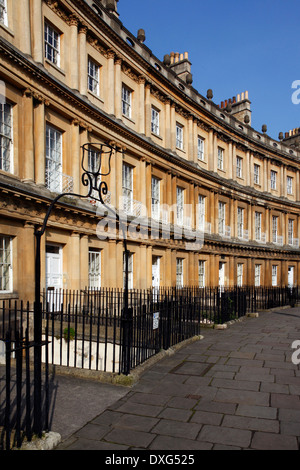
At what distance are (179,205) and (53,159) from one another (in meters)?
10.0

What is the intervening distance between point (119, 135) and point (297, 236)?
23.0 m

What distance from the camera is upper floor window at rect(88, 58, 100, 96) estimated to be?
15.5 meters

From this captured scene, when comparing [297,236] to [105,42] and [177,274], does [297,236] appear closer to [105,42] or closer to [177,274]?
[177,274]

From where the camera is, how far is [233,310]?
14.9m

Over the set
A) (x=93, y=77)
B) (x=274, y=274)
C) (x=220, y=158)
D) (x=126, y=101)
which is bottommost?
(x=274, y=274)

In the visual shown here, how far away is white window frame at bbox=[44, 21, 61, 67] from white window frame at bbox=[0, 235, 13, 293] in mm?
6604

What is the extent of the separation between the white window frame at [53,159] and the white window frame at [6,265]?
2715 mm

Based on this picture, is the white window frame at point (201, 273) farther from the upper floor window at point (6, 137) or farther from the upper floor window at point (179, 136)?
the upper floor window at point (6, 137)

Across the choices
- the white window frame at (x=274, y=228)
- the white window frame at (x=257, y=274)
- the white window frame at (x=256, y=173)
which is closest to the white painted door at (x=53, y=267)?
the white window frame at (x=257, y=274)

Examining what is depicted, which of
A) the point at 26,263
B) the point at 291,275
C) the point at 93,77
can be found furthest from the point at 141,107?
the point at 291,275

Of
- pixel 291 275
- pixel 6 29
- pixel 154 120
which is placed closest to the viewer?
pixel 6 29

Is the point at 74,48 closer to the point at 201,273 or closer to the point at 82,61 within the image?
the point at 82,61

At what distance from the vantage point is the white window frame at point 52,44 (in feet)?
43.3

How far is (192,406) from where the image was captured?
5621 mm
